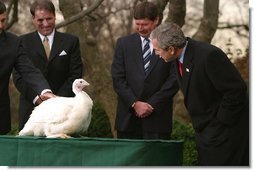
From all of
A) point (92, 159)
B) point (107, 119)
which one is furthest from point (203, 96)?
point (107, 119)

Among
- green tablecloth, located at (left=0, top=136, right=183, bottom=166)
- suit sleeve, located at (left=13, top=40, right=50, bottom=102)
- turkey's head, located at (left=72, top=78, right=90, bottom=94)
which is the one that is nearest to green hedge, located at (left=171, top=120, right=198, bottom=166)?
suit sleeve, located at (left=13, top=40, right=50, bottom=102)

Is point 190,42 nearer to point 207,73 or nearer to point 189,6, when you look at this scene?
point 207,73

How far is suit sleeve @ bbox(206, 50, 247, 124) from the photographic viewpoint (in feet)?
19.1

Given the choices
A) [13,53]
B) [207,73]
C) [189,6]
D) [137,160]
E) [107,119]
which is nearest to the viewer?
[137,160]

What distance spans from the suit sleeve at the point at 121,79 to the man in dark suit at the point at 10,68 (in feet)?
3.18

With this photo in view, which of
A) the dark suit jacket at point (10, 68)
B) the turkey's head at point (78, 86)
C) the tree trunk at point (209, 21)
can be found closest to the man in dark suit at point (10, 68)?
the dark suit jacket at point (10, 68)

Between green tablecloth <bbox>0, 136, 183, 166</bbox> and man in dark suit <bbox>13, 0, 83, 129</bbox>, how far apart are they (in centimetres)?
178

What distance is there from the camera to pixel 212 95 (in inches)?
237

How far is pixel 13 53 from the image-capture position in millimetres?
6965

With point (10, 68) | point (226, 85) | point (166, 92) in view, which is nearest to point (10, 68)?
point (10, 68)

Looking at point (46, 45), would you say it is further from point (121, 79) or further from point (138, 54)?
point (138, 54)

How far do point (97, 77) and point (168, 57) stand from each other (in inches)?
215

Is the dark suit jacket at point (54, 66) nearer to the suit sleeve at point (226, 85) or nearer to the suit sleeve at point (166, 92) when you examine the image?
the suit sleeve at point (166, 92)

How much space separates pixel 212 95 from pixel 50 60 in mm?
2275
